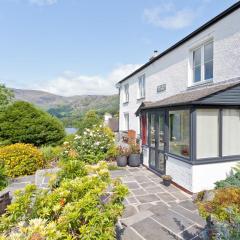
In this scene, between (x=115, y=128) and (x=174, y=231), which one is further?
(x=115, y=128)

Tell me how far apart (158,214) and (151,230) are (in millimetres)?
840

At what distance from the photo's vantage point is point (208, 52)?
8.88 meters

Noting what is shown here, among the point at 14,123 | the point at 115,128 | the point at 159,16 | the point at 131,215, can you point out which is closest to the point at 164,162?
the point at 131,215

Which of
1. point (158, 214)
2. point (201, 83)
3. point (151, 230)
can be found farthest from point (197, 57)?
point (151, 230)

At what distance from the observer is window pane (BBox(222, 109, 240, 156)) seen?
715cm

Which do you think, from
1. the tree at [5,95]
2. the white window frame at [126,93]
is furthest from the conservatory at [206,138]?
the tree at [5,95]

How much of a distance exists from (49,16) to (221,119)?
9.29 m

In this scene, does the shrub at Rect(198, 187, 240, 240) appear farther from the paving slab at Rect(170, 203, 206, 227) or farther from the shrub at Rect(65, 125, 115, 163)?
the shrub at Rect(65, 125, 115, 163)

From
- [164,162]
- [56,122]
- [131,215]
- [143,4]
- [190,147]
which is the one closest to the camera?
[131,215]

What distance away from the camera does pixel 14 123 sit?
44.6 feet

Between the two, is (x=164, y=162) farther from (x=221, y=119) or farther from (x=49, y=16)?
(x=49, y=16)

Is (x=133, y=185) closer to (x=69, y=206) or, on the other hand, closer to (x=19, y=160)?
(x=69, y=206)

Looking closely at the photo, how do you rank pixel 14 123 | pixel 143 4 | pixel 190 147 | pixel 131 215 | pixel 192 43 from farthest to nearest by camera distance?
pixel 14 123, pixel 143 4, pixel 192 43, pixel 190 147, pixel 131 215

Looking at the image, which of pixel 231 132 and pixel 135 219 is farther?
pixel 231 132
